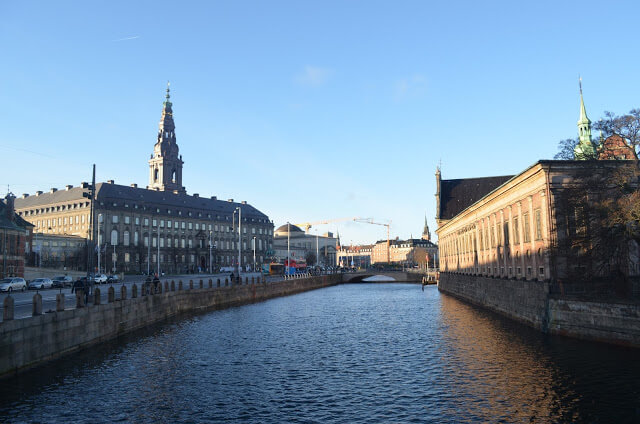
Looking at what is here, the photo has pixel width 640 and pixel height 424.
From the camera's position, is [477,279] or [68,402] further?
[477,279]

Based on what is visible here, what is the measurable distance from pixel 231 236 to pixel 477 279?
13042 centimetres

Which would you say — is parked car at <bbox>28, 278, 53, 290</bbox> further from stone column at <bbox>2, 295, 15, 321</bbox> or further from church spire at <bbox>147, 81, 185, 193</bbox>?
church spire at <bbox>147, 81, 185, 193</bbox>

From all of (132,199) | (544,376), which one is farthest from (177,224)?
(544,376)

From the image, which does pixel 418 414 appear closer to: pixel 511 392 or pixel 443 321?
pixel 511 392

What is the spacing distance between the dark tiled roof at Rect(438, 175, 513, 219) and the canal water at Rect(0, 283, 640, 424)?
82912 mm

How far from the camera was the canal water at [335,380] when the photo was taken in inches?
735

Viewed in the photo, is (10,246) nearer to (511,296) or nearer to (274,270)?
(274,270)

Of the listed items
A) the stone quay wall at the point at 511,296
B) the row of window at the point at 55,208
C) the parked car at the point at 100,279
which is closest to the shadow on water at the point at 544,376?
the stone quay wall at the point at 511,296

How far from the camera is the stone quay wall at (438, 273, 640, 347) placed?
28078 millimetres

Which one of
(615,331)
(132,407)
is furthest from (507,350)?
(132,407)

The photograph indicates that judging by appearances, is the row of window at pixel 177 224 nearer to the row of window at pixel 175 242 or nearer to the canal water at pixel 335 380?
the row of window at pixel 175 242

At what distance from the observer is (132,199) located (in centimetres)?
15100

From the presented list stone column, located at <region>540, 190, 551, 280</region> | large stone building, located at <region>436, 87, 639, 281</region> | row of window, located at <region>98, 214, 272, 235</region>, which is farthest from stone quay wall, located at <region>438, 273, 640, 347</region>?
row of window, located at <region>98, 214, 272, 235</region>

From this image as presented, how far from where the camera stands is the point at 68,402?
65.5ft
